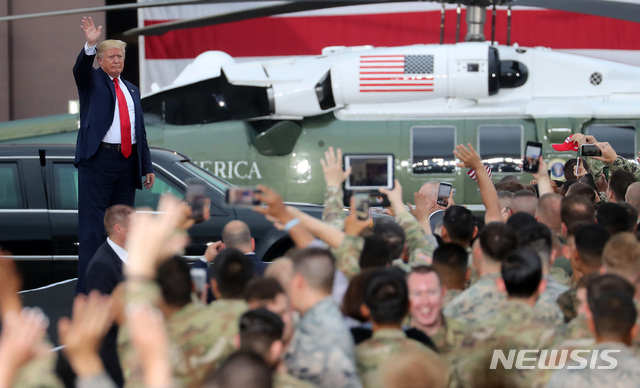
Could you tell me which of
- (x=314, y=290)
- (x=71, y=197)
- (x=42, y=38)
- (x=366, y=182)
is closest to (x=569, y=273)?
(x=366, y=182)

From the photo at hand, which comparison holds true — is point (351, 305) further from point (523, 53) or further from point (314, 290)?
point (523, 53)

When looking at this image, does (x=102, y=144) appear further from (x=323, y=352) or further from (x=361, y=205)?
(x=323, y=352)

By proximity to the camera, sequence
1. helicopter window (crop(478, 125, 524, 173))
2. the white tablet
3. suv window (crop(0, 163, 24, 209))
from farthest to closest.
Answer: helicopter window (crop(478, 125, 524, 173)) < suv window (crop(0, 163, 24, 209)) < the white tablet

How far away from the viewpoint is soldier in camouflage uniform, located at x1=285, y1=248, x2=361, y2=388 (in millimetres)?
3277

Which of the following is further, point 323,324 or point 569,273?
point 569,273

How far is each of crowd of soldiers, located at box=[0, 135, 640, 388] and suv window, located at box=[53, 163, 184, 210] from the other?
9.56 feet

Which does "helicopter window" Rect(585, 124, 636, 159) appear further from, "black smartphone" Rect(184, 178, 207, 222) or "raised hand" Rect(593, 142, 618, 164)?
"black smartphone" Rect(184, 178, 207, 222)

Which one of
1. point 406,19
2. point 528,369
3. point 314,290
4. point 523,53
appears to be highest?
point 406,19

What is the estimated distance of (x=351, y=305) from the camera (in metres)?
3.90

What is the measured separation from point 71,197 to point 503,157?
507 cm

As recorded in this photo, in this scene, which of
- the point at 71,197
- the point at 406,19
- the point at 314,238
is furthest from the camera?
the point at 406,19

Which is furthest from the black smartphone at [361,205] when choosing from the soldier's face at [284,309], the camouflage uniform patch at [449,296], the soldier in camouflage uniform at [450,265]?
the soldier's face at [284,309]

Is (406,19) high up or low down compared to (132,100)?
up

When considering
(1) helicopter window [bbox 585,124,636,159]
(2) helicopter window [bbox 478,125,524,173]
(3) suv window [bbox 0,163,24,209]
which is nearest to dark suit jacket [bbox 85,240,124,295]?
(3) suv window [bbox 0,163,24,209]
